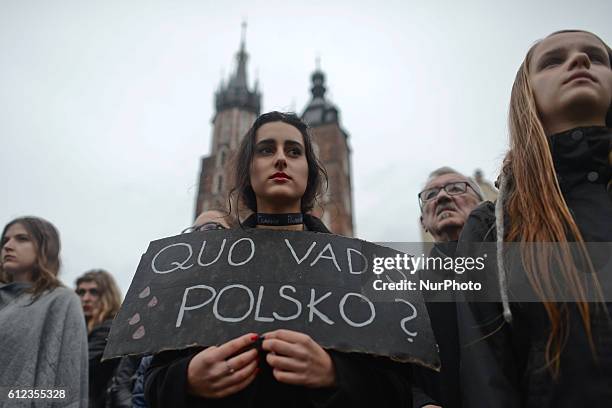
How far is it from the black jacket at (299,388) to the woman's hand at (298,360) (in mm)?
48

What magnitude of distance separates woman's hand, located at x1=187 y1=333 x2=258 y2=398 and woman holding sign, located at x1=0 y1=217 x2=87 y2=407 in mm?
1734

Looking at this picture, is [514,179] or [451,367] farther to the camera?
[451,367]

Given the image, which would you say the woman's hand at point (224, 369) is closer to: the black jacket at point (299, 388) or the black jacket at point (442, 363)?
the black jacket at point (299, 388)

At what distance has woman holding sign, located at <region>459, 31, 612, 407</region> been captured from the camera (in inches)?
51.1

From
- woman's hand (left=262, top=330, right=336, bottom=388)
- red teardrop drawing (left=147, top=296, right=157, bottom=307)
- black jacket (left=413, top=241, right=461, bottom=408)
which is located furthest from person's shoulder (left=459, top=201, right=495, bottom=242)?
red teardrop drawing (left=147, top=296, right=157, bottom=307)

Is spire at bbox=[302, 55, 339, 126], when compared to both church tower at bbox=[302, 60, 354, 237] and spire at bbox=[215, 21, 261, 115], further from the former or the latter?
spire at bbox=[215, 21, 261, 115]

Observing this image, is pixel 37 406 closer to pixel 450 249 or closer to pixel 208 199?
pixel 450 249

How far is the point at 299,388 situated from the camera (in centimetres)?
156

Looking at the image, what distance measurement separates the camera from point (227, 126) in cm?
3538

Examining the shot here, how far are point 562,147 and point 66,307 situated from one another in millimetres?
2972

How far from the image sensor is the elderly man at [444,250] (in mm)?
1962

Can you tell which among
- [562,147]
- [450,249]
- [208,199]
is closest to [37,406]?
[450,249]

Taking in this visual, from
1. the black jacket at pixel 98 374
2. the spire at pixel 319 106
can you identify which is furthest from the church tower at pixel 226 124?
the black jacket at pixel 98 374

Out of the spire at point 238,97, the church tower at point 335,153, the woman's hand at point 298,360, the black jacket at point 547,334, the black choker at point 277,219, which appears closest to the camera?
the black jacket at point 547,334
